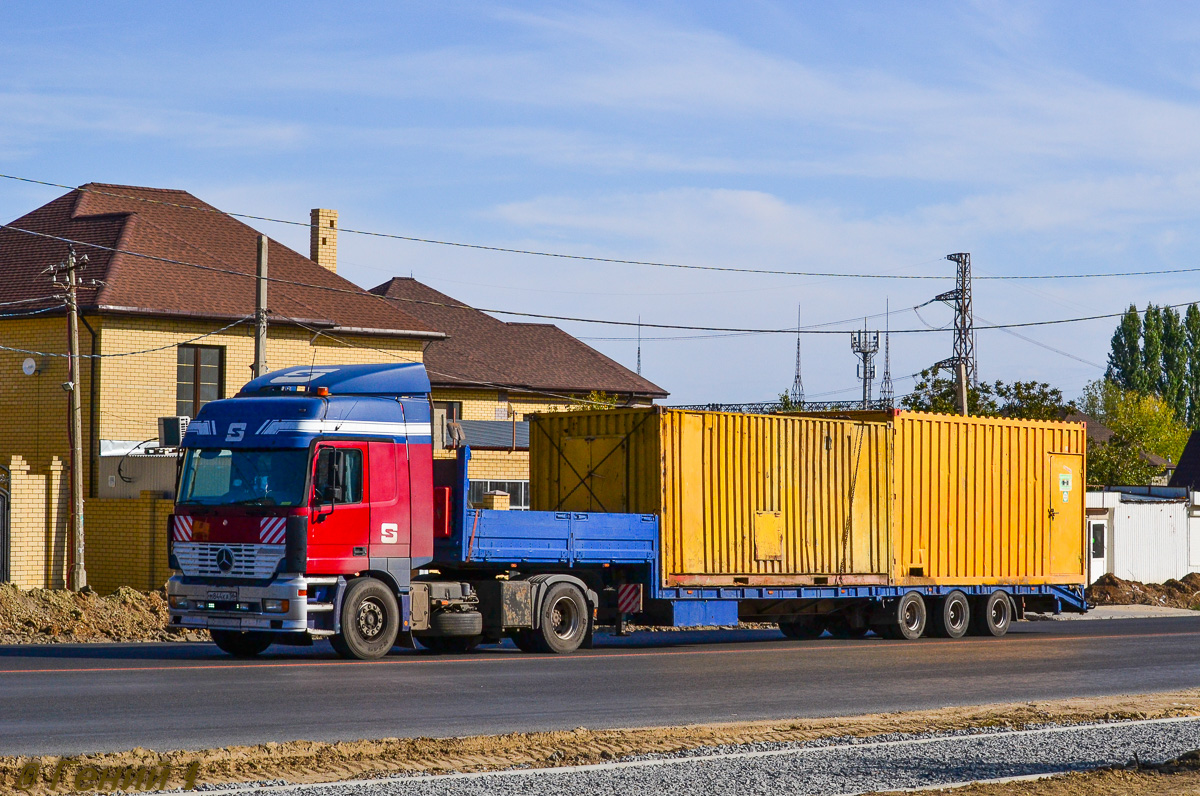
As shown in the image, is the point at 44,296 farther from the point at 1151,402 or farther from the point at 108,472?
the point at 1151,402

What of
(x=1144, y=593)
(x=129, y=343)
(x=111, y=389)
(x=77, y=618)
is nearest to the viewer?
(x=77, y=618)

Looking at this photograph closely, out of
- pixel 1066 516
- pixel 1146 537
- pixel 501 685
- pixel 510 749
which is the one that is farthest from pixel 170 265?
pixel 1146 537

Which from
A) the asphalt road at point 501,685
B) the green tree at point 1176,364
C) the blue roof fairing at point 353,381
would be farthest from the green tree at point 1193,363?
the blue roof fairing at point 353,381

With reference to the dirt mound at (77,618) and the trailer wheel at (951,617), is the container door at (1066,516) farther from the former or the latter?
the dirt mound at (77,618)

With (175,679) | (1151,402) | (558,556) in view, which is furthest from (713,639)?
(1151,402)

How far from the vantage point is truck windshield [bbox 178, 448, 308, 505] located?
1783 centimetres

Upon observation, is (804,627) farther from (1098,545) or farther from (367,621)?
(1098,545)

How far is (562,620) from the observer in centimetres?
2031

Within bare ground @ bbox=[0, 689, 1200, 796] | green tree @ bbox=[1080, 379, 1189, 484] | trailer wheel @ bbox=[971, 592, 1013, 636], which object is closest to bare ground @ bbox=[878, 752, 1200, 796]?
bare ground @ bbox=[0, 689, 1200, 796]

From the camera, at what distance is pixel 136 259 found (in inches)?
1374

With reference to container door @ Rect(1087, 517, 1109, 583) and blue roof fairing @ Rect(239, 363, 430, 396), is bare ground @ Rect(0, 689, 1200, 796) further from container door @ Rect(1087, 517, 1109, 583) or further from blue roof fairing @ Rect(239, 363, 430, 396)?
container door @ Rect(1087, 517, 1109, 583)

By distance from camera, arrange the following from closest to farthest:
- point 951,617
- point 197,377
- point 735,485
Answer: point 735,485 → point 951,617 → point 197,377

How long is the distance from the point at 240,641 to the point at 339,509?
234 centimetres

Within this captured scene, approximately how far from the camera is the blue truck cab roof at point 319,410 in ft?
59.1
